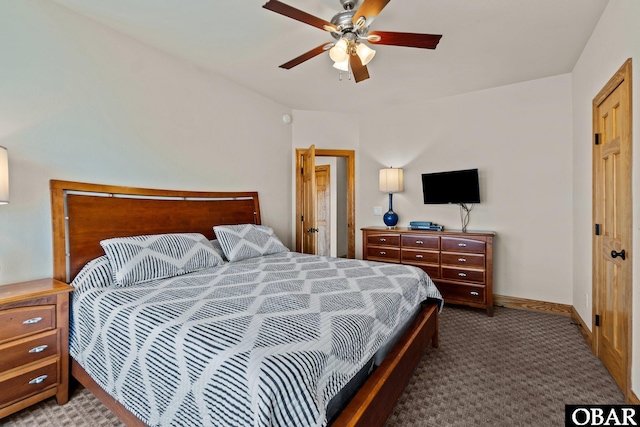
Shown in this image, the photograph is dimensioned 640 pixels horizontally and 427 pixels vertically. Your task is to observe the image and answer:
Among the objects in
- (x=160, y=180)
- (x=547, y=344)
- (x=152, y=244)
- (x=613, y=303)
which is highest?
(x=160, y=180)

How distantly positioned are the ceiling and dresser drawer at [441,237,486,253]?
6.18ft

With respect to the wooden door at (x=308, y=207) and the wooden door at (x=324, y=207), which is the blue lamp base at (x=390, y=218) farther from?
the wooden door at (x=324, y=207)

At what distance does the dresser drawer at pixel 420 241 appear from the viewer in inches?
151

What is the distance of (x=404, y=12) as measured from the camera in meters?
2.32

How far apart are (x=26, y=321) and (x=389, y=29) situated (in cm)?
326

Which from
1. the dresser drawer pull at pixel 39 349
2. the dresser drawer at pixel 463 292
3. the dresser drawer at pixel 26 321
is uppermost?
the dresser drawer at pixel 26 321

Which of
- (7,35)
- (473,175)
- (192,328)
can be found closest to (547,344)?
→ (473,175)

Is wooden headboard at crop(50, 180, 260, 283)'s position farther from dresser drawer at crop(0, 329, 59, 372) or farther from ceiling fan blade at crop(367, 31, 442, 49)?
ceiling fan blade at crop(367, 31, 442, 49)

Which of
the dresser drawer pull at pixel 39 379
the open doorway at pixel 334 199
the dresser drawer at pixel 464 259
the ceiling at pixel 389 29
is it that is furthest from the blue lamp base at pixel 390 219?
the dresser drawer pull at pixel 39 379

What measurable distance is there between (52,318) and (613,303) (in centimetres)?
384

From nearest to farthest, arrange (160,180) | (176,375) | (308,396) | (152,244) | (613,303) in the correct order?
(308,396), (176,375), (613,303), (152,244), (160,180)

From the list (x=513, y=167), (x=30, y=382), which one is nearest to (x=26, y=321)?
(x=30, y=382)

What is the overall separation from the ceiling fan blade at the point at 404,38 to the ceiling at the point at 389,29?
0.33m

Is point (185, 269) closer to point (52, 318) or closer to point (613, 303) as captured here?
point (52, 318)
